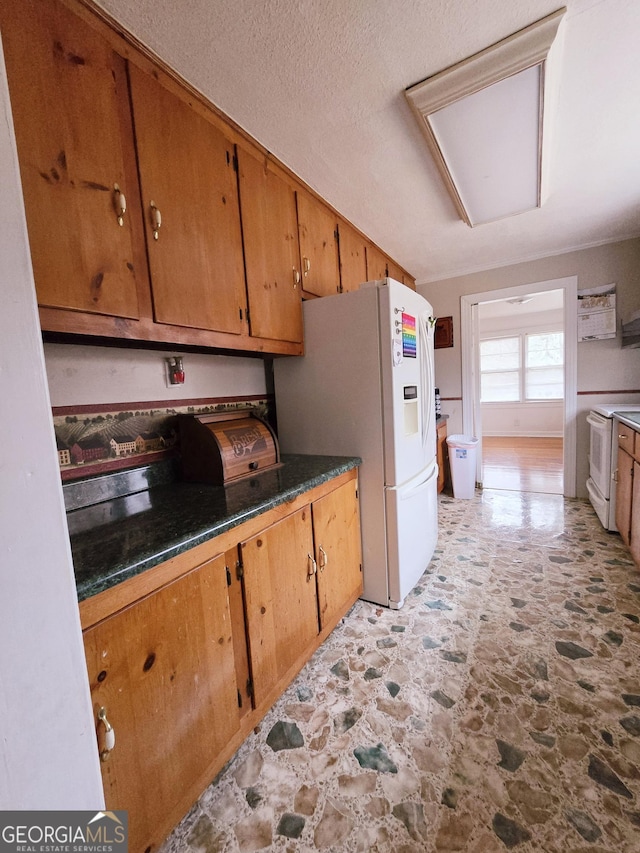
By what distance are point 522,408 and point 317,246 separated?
614 cm

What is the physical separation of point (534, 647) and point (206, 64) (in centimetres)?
267

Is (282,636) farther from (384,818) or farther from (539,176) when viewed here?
(539,176)

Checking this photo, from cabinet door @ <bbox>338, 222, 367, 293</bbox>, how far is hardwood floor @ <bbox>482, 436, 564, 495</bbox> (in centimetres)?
279

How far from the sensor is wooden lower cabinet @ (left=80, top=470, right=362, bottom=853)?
772 millimetres

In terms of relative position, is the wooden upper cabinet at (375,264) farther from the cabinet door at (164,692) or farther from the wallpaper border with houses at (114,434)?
the cabinet door at (164,692)

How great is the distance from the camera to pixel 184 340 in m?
1.25

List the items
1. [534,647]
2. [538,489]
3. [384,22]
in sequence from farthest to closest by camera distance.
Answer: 1. [538,489]
2. [534,647]
3. [384,22]

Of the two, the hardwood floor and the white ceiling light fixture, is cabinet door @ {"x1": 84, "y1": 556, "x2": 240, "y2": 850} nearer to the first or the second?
the white ceiling light fixture

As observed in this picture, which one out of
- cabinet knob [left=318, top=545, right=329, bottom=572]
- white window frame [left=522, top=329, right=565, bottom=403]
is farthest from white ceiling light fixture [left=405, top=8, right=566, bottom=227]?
white window frame [left=522, top=329, right=565, bottom=403]

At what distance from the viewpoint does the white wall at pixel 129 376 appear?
119 centimetres

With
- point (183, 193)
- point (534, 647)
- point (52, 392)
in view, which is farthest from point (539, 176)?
point (52, 392)

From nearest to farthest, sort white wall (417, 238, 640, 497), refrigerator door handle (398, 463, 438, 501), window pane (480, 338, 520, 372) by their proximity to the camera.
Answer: refrigerator door handle (398, 463, 438, 501)
white wall (417, 238, 640, 497)
window pane (480, 338, 520, 372)

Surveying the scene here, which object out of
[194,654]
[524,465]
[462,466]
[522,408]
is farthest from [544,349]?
[194,654]

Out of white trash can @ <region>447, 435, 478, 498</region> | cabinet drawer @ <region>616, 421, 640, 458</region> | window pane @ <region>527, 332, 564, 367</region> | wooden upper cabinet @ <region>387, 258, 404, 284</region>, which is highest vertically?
wooden upper cabinet @ <region>387, 258, 404, 284</region>
